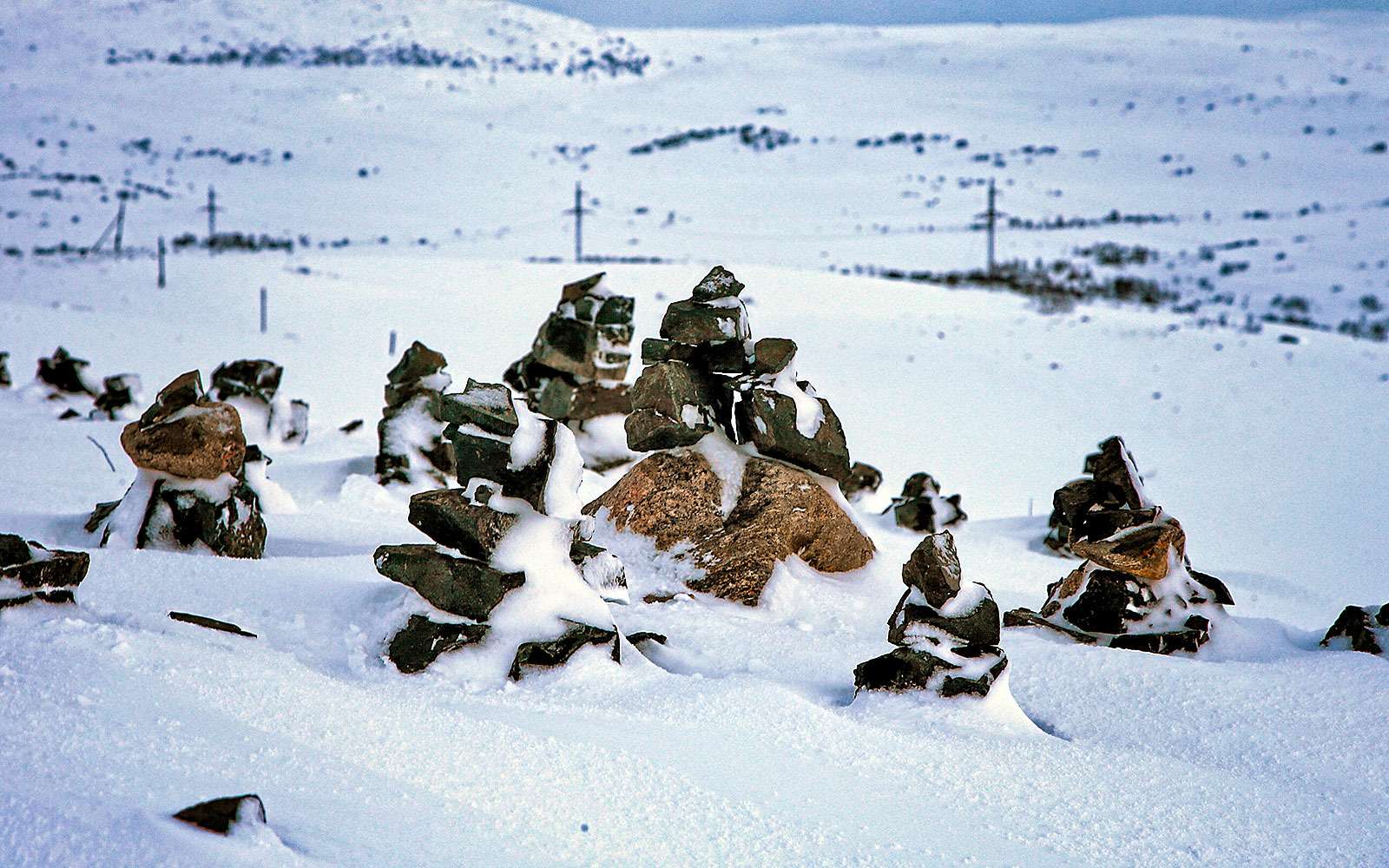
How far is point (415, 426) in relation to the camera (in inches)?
291

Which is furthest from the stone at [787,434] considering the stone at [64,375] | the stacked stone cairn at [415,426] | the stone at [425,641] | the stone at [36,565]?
the stone at [64,375]

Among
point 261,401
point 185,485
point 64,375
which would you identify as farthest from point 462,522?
point 64,375

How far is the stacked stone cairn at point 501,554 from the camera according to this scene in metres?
3.50

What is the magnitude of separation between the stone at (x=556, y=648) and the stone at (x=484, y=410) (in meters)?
0.68

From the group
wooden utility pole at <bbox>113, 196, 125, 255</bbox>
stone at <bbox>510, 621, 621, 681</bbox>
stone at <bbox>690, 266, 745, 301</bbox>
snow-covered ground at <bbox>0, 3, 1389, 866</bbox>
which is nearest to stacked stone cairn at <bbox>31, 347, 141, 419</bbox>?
snow-covered ground at <bbox>0, 3, 1389, 866</bbox>

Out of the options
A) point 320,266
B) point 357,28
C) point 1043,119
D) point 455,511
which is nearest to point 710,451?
point 455,511

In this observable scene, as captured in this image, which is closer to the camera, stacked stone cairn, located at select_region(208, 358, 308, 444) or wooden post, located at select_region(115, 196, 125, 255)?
stacked stone cairn, located at select_region(208, 358, 308, 444)

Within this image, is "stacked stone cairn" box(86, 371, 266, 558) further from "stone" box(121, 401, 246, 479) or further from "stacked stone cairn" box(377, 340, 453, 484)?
"stacked stone cairn" box(377, 340, 453, 484)

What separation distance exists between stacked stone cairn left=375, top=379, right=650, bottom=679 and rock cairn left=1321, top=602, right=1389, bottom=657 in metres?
3.12

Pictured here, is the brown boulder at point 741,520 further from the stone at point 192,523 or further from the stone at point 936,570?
the stone at point 192,523

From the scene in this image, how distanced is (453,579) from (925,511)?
4774 mm

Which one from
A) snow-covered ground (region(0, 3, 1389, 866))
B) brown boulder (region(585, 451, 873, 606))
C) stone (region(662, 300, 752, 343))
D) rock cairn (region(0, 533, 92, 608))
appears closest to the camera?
snow-covered ground (region(0, 3, 1389, 866))

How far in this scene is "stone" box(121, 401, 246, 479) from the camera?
471 centimetres

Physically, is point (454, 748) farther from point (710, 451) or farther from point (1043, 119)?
point (1043, 119)
